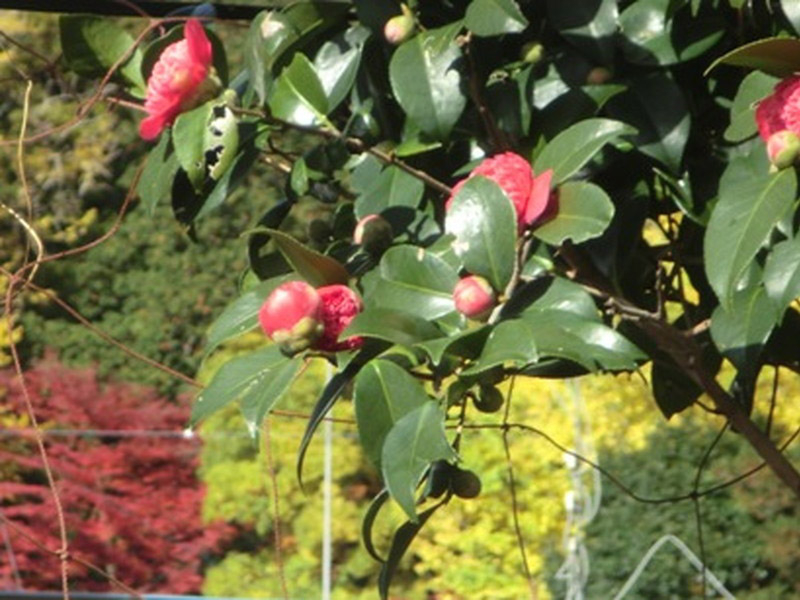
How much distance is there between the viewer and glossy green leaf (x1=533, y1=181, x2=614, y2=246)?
107 centimetres

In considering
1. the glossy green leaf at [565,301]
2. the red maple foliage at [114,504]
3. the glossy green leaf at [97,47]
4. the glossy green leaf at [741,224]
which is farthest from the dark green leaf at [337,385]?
the red maple foliage at [114,504]

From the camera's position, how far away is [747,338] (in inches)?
45.1

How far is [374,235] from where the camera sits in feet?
3.89

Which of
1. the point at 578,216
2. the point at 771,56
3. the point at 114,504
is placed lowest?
the point at 114,504

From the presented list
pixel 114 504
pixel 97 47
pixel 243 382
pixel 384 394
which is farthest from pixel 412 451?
pixel 114 504

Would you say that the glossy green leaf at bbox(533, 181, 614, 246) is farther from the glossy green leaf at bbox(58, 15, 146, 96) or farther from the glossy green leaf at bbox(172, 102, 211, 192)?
the glossy green leaf at bbox(58, 15, 146, 96)

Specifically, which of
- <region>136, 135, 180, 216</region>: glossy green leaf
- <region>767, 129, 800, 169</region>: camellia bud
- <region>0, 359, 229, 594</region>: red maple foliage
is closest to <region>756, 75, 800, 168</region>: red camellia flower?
<region>767, 129, 800, 169</region>: camellia bud

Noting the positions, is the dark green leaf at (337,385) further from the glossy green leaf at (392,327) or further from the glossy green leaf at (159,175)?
the glossy green leaf at (159,175)

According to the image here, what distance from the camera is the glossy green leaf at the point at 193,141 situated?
1178mm

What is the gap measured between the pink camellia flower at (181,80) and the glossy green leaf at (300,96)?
7 cm

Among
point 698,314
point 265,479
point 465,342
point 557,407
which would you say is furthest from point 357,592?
point 465,342

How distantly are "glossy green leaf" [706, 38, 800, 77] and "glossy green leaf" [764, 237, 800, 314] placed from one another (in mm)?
108

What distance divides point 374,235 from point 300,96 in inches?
5.6

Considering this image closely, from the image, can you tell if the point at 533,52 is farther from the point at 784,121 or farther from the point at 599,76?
the point at 784,121
